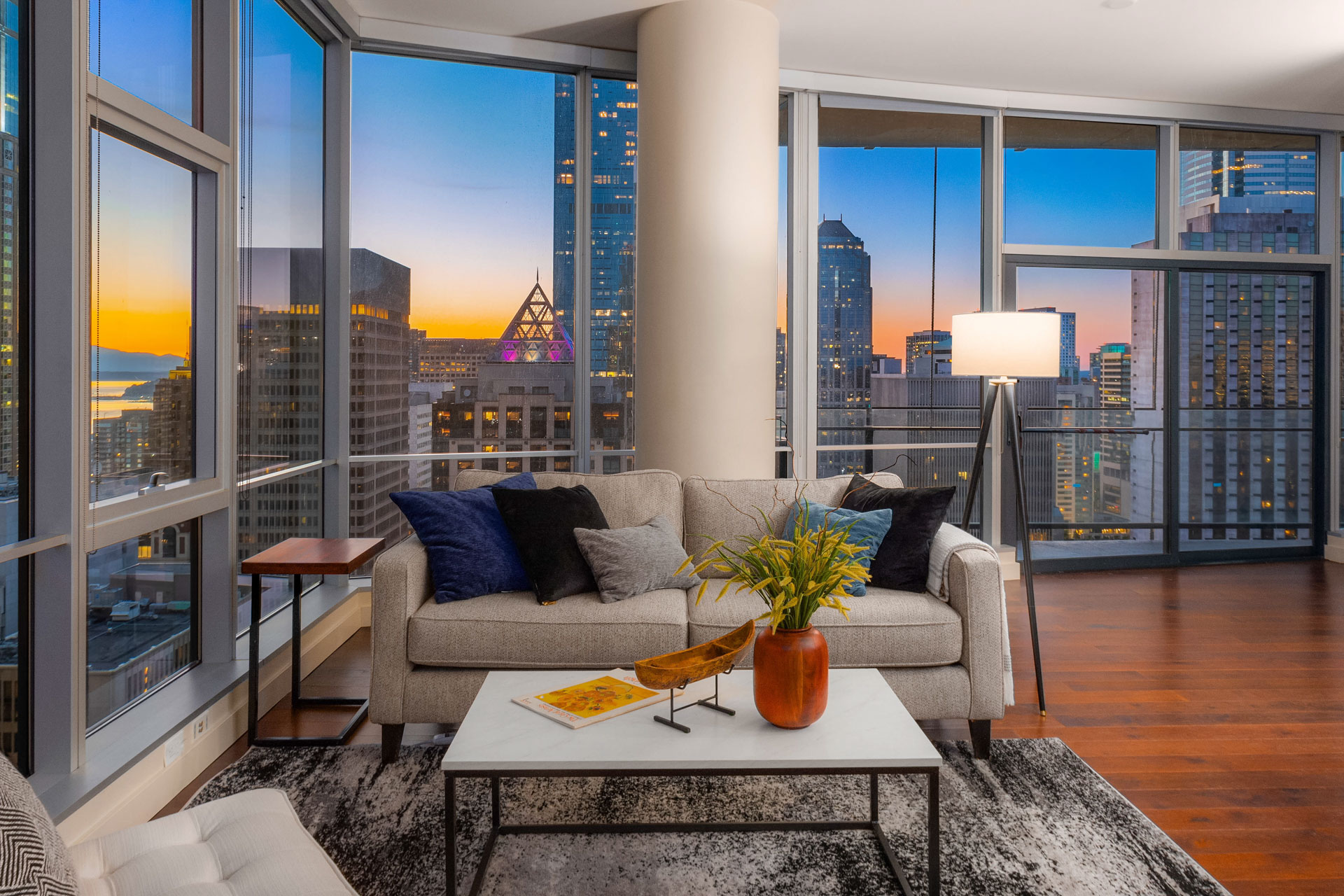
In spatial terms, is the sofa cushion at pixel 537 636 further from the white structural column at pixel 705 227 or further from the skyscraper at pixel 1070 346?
the skyscraper at pixel 1070 346

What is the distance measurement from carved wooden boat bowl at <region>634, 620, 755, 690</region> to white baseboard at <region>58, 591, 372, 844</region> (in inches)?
49.1

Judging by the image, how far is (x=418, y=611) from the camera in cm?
279

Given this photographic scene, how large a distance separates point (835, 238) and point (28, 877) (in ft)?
16.0

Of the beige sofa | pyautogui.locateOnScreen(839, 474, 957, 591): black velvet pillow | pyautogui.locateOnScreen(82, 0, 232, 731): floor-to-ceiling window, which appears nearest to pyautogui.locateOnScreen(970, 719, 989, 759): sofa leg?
the beige sofa

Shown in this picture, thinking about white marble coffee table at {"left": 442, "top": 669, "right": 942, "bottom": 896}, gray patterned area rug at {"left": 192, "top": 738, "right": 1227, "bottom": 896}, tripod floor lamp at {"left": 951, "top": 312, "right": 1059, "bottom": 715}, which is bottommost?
gray patterned area rug at {"left": 192, "top": 738, "right": 1227, "bottom": 896}

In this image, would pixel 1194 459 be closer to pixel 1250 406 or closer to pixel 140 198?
pixel 1250 406

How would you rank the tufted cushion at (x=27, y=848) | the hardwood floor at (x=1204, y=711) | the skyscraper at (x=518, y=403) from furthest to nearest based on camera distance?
the skyscraper at (x=518, y=403)
the hardwood floor at (x=1204, y=711)
the tufted cushion at (x=27, y=848)

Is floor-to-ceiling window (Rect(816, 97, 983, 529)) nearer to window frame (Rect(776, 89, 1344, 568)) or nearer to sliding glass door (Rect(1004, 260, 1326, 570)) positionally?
window frame (Rect(776, 89, 1344, 568))

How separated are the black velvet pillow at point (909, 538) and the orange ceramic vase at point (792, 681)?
115 cm

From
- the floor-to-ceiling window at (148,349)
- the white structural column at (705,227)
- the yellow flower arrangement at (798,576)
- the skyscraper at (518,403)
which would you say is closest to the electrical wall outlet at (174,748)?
the floor-to-ceiling window at (148,349)

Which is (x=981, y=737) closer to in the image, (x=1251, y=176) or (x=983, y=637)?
(x=983, y=637)

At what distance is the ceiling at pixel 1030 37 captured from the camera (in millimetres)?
4191

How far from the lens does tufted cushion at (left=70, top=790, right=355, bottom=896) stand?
1.35 meters

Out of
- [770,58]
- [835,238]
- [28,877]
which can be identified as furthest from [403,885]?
[835,238]
